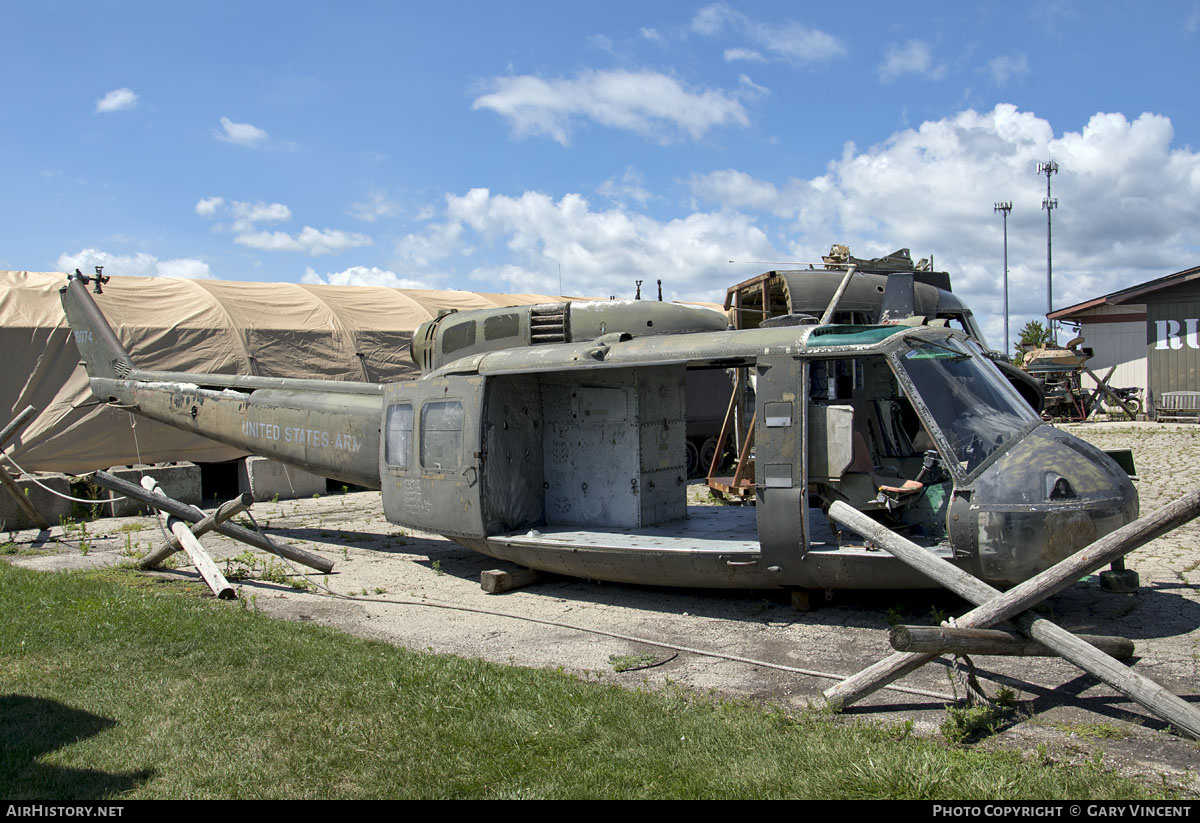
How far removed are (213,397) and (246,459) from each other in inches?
195

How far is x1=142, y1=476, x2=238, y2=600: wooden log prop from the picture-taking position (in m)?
7.59

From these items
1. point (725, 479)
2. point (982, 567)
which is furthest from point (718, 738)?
point (725, 479)

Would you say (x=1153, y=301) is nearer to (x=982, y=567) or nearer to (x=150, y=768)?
(x=982, y=567)

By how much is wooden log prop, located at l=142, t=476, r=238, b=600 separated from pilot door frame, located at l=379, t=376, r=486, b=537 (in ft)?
6.04

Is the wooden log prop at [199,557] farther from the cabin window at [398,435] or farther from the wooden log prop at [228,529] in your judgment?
the cabin window at [398,435]

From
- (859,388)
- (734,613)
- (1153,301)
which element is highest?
(1153,301)

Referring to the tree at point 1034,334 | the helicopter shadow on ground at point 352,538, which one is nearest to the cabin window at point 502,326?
the helicopter shadow on ground at point 352,538

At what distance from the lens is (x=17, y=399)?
1480 centimetres

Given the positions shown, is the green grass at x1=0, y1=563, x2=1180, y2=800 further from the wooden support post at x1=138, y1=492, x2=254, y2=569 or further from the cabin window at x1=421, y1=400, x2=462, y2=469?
the cabin window at x1=421, y1=400, x2=462, y2=469

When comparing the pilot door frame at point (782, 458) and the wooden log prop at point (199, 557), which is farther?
the wooden log prop at point (199, 557)

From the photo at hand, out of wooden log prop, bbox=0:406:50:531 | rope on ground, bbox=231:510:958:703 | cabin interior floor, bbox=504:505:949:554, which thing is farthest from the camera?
wooden log prop, bbox=0:406:50:531

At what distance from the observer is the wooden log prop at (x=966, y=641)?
440cm

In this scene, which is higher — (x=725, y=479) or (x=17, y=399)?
(x=17, y=399)

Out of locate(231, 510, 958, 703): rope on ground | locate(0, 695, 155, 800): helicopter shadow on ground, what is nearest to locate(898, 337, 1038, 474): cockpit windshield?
locate(231, 510, 958, 703): rope on ground
